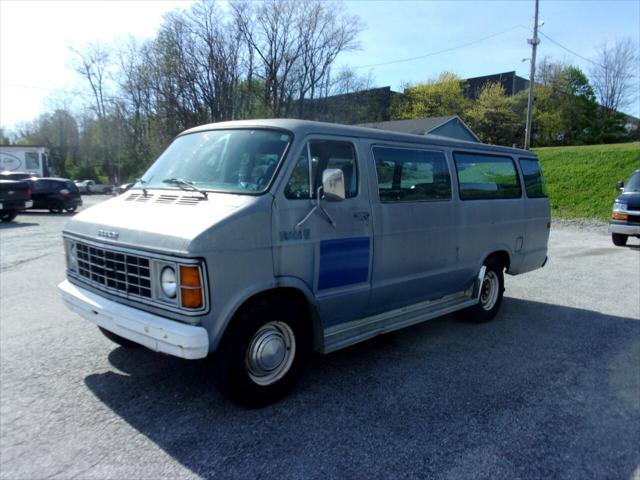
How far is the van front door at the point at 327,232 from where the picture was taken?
3609 mm

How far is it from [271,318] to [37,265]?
7.89 m

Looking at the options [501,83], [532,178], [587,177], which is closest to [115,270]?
[532,178]

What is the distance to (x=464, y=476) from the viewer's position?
2863 mm

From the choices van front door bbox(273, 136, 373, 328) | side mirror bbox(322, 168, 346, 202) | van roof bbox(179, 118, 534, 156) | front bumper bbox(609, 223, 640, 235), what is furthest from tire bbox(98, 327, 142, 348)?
front bumper bbox(609, 223, 640, 235)

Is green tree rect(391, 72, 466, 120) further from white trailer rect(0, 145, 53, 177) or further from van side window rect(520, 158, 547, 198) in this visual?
van side window rect(520, 158, 547, 198)

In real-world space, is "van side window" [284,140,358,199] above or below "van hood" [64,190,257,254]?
above

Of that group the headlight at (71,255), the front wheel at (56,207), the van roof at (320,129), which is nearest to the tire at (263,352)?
the van roof at (320,129)

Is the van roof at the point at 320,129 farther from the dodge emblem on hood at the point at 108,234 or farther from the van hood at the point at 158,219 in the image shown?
the dodge emblem on hood at the point at 108,234

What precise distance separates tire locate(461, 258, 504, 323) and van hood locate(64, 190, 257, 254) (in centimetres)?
375

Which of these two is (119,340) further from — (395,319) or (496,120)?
(496,120)

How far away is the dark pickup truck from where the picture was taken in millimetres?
17078

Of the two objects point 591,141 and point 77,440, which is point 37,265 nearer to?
point 77,440

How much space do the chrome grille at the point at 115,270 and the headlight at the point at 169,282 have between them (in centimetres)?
14

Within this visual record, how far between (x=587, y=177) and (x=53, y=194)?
26.3 metres
